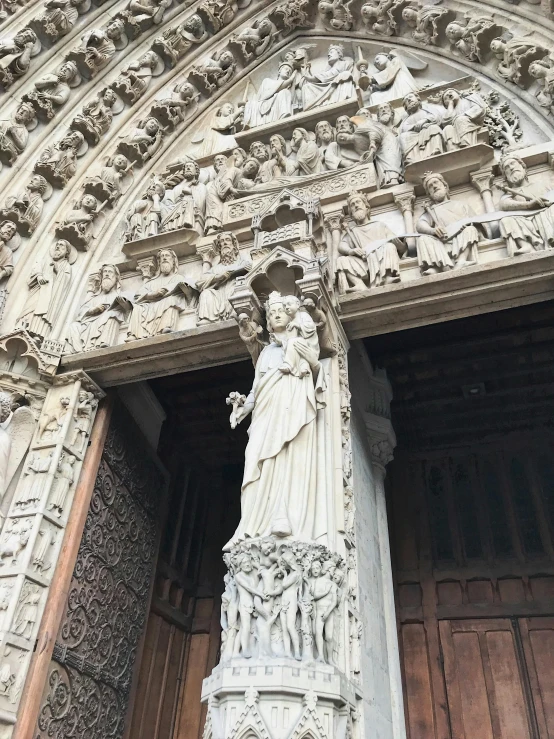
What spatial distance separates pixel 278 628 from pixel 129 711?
2714mm

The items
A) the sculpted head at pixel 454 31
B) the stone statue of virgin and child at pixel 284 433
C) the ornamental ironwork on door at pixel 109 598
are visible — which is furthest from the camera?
the sculpted head at pixel 454 31

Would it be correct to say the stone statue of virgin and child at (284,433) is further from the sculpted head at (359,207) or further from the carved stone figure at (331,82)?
the carved stone figure at (331,82)

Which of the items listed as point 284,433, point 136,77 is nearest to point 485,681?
point 284,433

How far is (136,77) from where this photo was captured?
644 centimetres

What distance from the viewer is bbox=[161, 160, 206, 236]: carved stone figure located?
5.36 m

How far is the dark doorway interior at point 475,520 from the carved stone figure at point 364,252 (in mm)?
1206

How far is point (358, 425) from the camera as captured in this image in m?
4.59

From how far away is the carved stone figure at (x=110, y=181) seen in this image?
5.77 m

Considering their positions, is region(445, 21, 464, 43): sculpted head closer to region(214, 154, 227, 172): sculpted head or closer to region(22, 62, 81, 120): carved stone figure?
region(214, 154, 227, 172): sculpted head

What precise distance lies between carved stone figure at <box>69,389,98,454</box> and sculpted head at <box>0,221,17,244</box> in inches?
65.3

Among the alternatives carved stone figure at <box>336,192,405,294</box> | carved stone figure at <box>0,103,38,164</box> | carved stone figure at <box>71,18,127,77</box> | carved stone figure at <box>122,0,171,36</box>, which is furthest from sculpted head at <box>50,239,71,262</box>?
carved stone figure at <box>122,0,171,36</box>

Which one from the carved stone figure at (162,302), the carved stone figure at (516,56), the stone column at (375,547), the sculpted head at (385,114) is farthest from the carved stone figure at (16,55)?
the carved stone figure at (516,56)

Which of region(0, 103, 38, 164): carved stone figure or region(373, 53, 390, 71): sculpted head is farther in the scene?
region(373, 53, 390, 71): sculpted head

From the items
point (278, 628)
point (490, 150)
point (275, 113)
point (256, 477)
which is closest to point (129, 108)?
point (275, 113)
